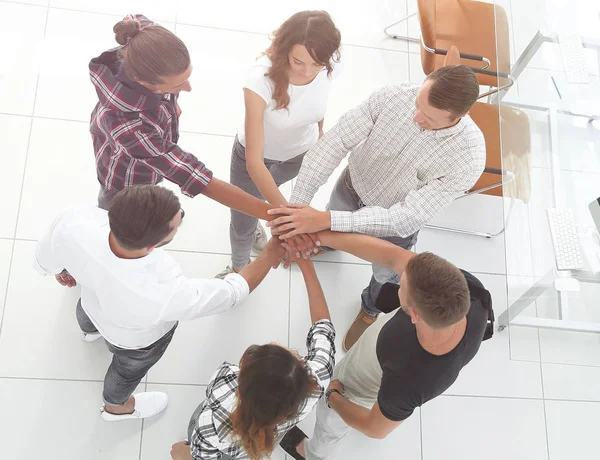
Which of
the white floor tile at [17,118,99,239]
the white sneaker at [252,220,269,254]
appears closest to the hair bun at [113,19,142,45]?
the white floor tile at [17,118,99,239]

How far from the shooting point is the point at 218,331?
2707 mm

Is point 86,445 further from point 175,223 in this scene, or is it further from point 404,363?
point 404,363

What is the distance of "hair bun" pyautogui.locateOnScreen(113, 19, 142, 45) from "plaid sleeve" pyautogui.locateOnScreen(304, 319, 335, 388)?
1.13 metres

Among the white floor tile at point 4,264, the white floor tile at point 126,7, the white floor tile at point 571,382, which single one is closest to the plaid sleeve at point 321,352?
the white floor tile at point 571,382

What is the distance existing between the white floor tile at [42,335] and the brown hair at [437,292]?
1.67m

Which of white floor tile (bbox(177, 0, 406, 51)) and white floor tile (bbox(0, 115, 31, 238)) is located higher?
white floor tile (bbox(177, 0, 406, 51))

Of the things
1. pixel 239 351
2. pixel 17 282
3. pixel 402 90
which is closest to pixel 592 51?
pixel 402 90

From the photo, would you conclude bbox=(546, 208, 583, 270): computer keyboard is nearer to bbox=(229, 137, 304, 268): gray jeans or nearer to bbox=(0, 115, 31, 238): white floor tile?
bbox=(229, 137, 304, 268): gray jeans

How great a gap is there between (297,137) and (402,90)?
1.62 ft

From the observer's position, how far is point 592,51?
294cm

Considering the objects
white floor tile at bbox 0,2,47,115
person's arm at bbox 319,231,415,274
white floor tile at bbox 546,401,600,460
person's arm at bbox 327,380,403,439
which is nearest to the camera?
person's arm at bbox 327,380,403,439

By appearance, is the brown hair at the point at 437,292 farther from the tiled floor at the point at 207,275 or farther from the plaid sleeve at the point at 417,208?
the tiled floor at the point at 207,275

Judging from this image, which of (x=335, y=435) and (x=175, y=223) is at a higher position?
(x=175, y=223)

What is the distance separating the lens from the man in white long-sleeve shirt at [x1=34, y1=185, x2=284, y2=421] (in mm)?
1516
